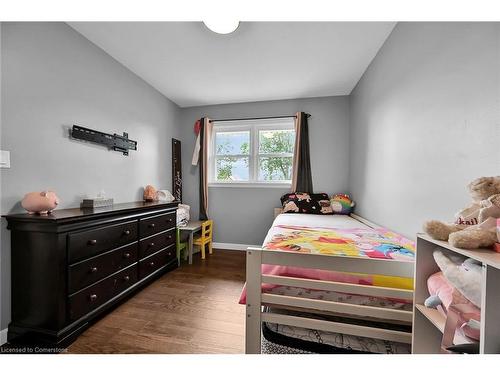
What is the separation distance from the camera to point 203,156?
3379 mm

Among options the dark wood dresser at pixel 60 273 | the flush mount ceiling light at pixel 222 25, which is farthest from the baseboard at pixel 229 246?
the flush mount ceiling light at pixel 222 25

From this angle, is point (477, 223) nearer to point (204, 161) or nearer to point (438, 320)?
point (438, 320)

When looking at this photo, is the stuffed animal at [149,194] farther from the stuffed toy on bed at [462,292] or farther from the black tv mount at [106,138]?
the stuffed toy on bed at [462,292]

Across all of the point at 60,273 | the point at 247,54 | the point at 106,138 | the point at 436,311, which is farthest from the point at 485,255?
the point at 106,138

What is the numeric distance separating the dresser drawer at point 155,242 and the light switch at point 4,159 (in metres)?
1.10

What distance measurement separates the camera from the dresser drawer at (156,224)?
2.03 m

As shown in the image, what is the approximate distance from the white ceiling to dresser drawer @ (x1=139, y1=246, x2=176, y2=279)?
7.02 feet

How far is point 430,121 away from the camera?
125 cm

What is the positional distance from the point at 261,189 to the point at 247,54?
6.23 ft
